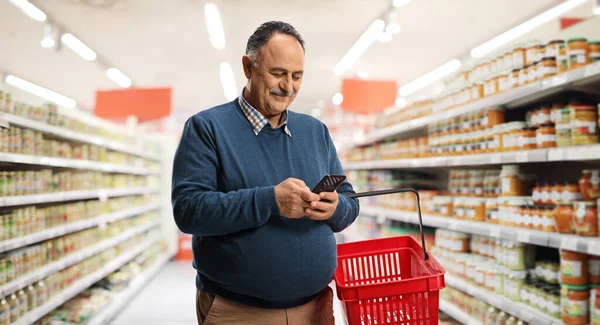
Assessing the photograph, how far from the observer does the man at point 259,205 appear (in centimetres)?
150

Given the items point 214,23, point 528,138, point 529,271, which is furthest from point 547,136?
point 214,23

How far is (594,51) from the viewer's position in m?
2.54

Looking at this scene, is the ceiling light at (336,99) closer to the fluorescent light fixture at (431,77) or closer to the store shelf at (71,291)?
the fluorescent light fixture at (431,77)

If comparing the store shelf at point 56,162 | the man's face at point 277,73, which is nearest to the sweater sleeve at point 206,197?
the man's face at point 277,73

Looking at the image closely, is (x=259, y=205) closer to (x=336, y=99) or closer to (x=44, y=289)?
(x=44, y=289)

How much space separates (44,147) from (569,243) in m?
3.79

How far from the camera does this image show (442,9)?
8.46m

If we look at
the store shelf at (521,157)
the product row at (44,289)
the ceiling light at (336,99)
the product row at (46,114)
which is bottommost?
the product row at (44,289)

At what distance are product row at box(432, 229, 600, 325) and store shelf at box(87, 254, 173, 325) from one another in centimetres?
318

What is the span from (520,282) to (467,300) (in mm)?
846

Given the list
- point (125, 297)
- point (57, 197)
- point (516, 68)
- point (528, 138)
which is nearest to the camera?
point (528, 138)

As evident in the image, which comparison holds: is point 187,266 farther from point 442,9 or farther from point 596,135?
point 596,135

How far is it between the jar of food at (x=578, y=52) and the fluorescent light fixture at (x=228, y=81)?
1000 centimetres

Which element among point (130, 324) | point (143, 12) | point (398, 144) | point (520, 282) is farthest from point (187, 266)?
point (520, 282)
